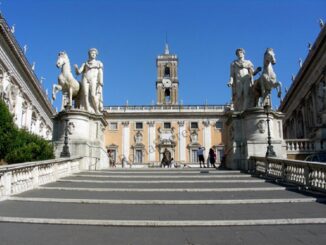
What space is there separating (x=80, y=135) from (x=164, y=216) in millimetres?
10157

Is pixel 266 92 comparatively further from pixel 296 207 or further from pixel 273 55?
pixel 296 207

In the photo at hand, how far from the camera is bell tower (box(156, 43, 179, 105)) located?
71.6 metres

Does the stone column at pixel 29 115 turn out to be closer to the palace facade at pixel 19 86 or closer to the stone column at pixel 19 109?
the palace facade at pixel 19 86

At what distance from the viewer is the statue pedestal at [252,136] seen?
575 inches

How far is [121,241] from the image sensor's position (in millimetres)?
4625

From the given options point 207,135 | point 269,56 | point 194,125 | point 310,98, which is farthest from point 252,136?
point 194,125

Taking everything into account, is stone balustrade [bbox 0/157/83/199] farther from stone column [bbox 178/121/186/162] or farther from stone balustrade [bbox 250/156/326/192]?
stone column [bbox 178/121/186/162]

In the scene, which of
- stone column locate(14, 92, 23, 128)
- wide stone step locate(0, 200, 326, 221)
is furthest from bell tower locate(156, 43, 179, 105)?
wide stone step locate(0, 200, 326, 221)

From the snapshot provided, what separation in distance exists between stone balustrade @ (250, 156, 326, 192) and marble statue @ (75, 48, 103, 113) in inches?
336

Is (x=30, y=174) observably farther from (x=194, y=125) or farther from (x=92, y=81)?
(x=194, y=125)

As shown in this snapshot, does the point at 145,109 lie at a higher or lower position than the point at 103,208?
higher

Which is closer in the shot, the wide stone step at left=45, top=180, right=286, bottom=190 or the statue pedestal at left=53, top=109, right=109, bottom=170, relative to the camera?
the wide stone step at left=45, top=180, right=286, bottom=190

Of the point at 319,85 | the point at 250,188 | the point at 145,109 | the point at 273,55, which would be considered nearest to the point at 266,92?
the point at 273,55

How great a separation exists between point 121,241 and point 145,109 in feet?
172
